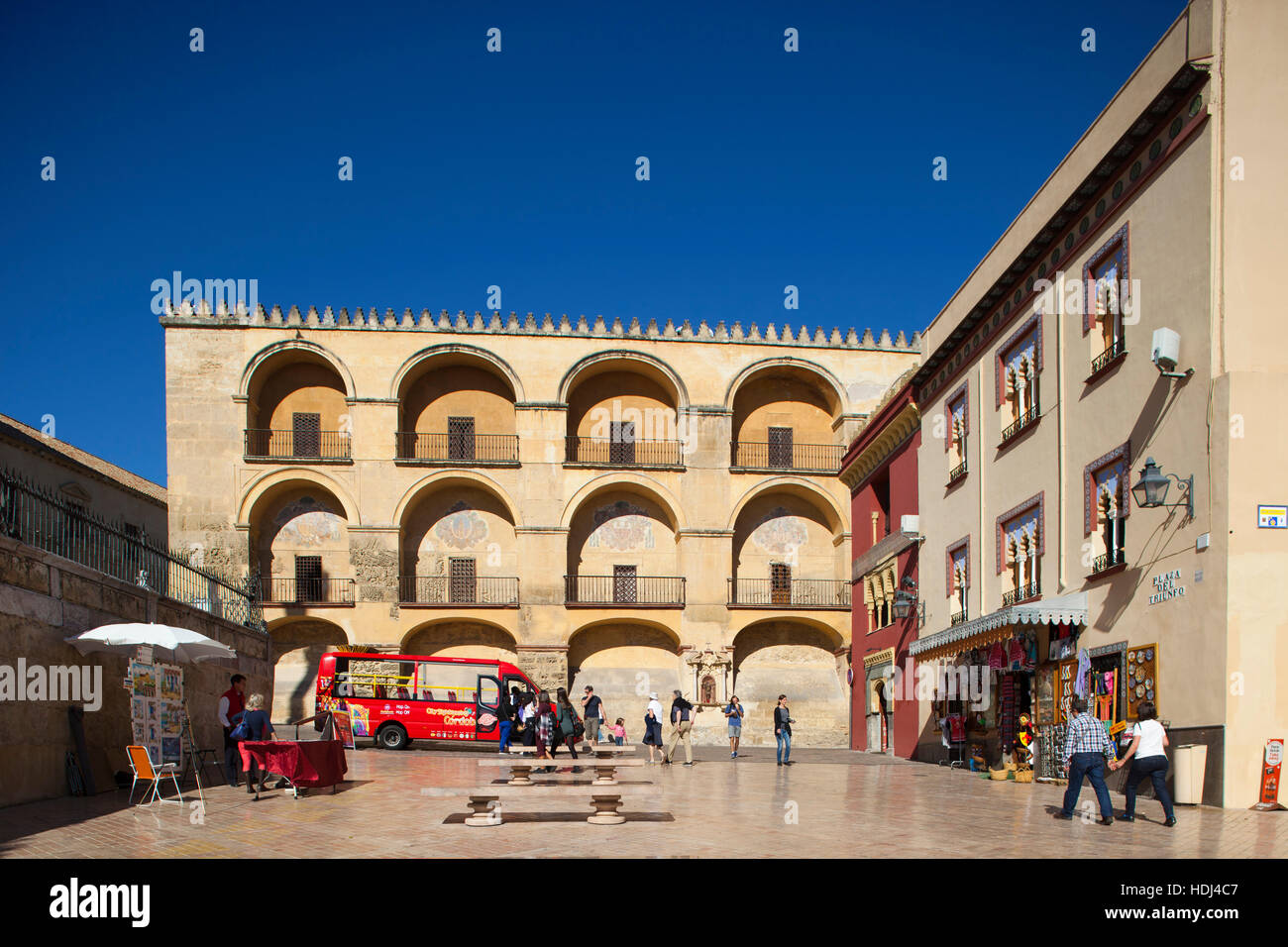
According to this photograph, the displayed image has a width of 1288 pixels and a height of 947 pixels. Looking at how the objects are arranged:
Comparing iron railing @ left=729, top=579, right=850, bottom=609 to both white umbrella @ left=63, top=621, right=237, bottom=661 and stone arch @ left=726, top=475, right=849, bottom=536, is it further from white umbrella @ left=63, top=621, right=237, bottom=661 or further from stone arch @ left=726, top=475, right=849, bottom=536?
white umbrella @ left=63, top=621, right=237, bottom=661

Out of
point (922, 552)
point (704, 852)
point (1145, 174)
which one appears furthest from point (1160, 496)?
point (922, 552)

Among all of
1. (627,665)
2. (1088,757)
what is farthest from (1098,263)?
(627,665)

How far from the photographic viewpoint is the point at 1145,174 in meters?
15.7

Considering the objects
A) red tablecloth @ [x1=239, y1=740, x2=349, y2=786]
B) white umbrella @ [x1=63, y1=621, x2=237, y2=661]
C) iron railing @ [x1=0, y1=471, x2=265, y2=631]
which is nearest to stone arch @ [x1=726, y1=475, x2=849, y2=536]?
iron railing @ [x1=0, y1=471, x2=265, y2=631]

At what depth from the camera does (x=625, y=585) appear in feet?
129

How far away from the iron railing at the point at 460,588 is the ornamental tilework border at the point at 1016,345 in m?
20.8

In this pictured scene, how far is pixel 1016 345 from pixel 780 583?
20.2 m

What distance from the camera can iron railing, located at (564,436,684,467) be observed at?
131 ft

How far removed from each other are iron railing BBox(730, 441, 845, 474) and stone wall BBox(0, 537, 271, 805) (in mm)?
25190

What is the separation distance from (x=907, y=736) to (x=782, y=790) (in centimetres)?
1152
